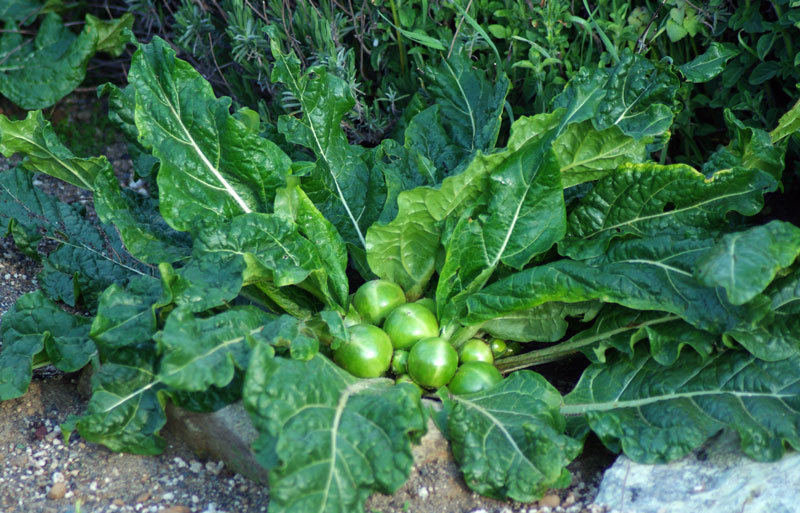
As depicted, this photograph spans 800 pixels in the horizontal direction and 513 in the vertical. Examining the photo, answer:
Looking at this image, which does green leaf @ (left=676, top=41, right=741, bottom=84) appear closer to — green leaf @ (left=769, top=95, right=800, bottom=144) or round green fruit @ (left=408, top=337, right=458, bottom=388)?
green leaf @ (left=769, top=95, right=800, bottom=144)

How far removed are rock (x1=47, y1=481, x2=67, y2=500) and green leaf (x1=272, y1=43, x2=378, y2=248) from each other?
4.56 ft

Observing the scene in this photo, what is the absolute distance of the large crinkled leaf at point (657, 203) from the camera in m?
2.77

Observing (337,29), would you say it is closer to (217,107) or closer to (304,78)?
(304,78)

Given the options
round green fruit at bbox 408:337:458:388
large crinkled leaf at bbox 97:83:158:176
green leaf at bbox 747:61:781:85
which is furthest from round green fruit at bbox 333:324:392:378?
green leaf at bbox 747:61:781:85

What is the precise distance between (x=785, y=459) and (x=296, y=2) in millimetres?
2869

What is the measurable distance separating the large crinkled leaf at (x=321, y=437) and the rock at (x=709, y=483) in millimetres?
685

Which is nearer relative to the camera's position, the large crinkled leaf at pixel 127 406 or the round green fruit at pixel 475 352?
the large crinkled leaf at pixel 127 406

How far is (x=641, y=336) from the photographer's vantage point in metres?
2.66

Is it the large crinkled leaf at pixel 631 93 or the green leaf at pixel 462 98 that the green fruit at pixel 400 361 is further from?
the large crinkled leaf at pixel 631 93

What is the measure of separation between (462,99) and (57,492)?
2.19m

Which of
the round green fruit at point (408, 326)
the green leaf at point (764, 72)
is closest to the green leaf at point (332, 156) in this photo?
the round green fruit at point (408, 326)

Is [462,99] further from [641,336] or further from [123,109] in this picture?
[123,109]

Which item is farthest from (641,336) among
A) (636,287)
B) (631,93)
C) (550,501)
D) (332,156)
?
(332,156)

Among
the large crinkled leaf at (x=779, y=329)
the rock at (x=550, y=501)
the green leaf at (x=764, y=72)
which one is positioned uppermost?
the green leaf at (x=764, y=72)
